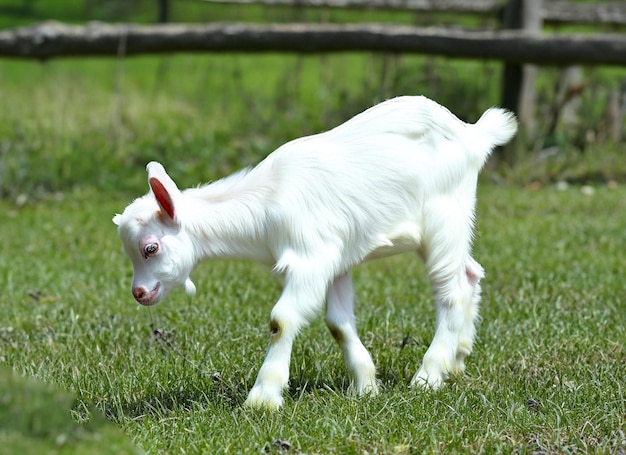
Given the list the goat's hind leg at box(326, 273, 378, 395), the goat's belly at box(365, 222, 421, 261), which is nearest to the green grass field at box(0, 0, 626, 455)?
the goat's hind leg at box(326, 273, 378, 395)

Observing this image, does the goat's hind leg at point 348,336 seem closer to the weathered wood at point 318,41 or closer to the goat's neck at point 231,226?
the goat's neck at point 231,226

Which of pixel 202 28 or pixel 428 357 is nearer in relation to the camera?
pixel 428 357

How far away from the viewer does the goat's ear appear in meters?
3.69

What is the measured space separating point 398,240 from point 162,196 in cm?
93

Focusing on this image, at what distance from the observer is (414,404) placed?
3.78 m

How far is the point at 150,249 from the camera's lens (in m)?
3.74

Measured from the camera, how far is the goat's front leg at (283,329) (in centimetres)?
371

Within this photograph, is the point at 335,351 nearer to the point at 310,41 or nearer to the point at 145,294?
the point at 145,294

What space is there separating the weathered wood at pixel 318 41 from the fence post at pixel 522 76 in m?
0.49

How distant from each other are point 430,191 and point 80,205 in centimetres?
572

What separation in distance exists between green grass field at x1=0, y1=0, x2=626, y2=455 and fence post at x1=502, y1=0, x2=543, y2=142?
1.28ft

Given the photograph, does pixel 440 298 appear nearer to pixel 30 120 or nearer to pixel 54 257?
pixel 54 257

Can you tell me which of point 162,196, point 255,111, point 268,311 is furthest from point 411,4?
point 162,196

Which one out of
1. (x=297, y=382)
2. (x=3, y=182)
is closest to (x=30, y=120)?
(x=3, y=182)
